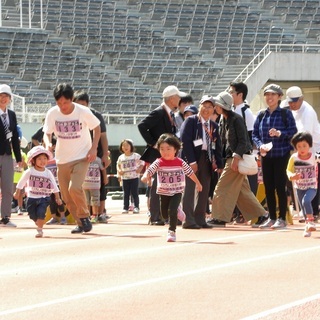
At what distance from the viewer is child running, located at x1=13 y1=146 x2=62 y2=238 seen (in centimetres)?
1355

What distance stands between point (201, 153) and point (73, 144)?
195cm

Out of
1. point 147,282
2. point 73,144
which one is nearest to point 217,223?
point 73,144

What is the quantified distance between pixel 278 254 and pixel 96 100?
2938cm

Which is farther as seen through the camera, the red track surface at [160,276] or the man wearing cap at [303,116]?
the man wearing cap at [303,116]

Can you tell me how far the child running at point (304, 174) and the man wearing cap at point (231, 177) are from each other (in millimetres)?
1332

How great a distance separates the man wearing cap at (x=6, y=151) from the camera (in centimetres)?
1578

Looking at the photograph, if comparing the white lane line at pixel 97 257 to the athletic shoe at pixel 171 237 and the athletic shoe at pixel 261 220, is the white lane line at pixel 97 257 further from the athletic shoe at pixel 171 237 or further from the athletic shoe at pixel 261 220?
the athletic shoe at pixel 261 220

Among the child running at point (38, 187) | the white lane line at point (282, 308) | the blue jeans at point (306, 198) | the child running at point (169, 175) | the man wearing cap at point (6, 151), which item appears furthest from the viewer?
the man wearing cap at point (6, 151)

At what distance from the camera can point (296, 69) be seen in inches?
1594

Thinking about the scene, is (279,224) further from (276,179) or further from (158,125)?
(158,125)

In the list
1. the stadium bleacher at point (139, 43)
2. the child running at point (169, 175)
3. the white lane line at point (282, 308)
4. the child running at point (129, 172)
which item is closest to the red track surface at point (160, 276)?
the white lane line at point (282, 308)

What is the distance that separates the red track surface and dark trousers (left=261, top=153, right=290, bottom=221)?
3.07ft

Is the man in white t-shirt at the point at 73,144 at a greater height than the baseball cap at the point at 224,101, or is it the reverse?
the baseball cap at the point at 224,101

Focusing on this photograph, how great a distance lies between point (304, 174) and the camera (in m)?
13.1
